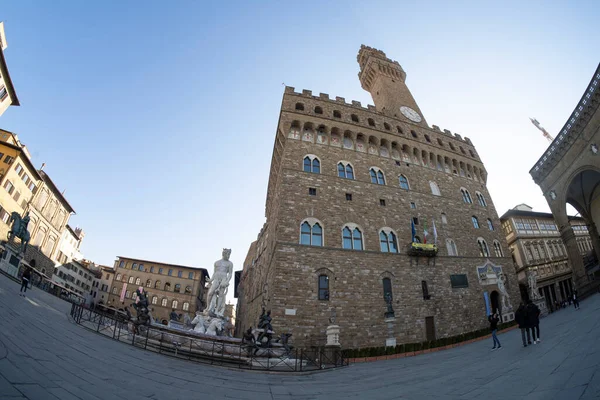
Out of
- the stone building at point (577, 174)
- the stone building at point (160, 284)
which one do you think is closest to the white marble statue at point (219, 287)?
the stone building at point (577, 174)

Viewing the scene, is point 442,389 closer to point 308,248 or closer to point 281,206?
point 308,248

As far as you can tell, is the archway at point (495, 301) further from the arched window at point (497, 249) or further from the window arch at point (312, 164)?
the window arch at point (312, 164)

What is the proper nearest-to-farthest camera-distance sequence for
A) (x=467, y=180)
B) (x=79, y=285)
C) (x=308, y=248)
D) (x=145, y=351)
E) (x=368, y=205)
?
(x=145, y=351)
(x=308, y=248)
(x=368, y=205)
(x=467, y=180)
(x=79, y=285)

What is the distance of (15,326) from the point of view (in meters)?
6.27

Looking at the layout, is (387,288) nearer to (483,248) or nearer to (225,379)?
(483,248)

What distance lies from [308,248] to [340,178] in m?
6.26

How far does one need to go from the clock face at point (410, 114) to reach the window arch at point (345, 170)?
11.0 m

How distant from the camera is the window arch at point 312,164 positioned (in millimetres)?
20200

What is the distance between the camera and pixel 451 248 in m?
21.0

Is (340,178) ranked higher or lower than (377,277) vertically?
higher

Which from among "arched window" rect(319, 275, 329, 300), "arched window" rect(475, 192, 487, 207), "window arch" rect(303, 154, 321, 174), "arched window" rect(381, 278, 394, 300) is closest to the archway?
"arched window" rect(475, 192, 487, 207)

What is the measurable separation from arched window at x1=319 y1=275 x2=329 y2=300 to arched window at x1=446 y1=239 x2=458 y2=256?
419 inches

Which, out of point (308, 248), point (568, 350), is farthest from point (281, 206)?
point (568, 350)

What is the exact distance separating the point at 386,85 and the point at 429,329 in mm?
25992
